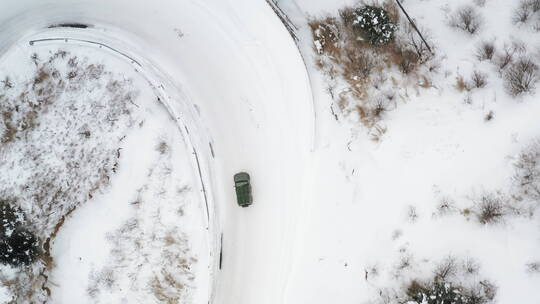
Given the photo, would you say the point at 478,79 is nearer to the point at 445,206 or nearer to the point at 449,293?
the point at 445,206

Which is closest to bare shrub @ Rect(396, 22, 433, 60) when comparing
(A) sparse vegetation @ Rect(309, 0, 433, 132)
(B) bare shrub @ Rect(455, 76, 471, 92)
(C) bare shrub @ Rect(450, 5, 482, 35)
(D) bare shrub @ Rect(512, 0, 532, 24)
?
(A) sparse vegetation @ Rect(309, 0, 433, 132)

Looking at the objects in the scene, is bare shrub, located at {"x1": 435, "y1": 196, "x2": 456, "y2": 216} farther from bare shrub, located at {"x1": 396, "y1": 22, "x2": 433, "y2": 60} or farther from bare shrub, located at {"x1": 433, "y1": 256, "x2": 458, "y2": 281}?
bare shrub, located at {"x1": 396, "y1": 22, "x2": 433, "y2": 60}

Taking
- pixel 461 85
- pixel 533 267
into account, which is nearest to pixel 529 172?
pixel 533 267

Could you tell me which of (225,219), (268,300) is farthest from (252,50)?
(268,300)

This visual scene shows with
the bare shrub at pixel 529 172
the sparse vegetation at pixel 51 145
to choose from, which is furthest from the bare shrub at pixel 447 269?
the sparse vegetation at pixel 51 145

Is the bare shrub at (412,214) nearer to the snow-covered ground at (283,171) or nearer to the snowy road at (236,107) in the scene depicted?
the snow-covered ground at (283,171)

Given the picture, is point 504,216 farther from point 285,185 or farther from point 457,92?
point 285,185
